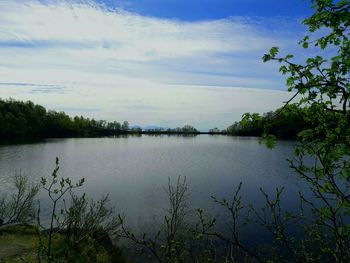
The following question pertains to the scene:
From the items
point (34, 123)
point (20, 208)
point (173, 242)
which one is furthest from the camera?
point (34, 123)

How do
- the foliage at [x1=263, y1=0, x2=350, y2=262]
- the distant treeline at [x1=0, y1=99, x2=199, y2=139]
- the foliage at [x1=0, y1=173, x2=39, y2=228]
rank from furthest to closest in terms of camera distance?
the distant treeline at [x1=0, y1=99, x2=199, y2=139], the foliage at [x1=0, y1=173, x2=39, y2=228], the foliage at [x1=263, y1=0, x2=350, y2=262]

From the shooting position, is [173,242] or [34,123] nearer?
[173,242]

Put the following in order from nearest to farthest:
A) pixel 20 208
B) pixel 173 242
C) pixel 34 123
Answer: pixel 173 242 → pixel 20 208 → pixel 34 123

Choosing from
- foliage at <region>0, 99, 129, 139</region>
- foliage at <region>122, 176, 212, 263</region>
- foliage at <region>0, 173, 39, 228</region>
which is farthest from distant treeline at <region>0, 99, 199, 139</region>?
foliage at <region>122, 176, 212, 263</region>

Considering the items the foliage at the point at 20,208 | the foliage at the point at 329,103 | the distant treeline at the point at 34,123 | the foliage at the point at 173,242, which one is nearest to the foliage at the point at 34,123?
the distant treeline at the point at 34,123

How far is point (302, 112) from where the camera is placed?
179 inches

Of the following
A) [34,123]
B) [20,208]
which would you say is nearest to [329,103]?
[20,208]

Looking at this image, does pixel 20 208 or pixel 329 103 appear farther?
pixel 20 208

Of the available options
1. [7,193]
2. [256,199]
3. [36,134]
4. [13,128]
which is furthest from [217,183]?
[36,134]

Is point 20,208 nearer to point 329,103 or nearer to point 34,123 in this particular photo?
point 329,103

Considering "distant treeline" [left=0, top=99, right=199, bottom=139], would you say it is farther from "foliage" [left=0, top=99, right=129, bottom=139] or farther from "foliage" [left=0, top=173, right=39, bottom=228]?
"foliage" [left=0, top=173, right=39, bottom=228]

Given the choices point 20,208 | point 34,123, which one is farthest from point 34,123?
point 20,208

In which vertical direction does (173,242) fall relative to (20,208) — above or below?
above

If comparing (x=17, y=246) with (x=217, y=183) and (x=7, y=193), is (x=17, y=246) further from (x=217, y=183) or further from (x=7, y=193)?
(x=217, y=183)
